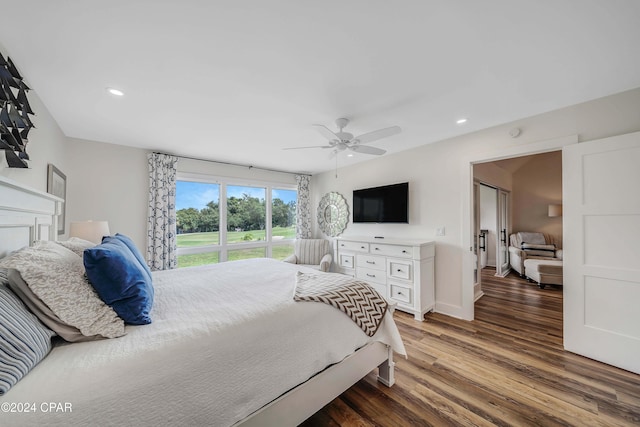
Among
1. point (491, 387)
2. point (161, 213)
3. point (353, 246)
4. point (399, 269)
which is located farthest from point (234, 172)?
point (491, 387)

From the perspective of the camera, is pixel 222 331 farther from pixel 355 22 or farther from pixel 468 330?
pixel 468 330

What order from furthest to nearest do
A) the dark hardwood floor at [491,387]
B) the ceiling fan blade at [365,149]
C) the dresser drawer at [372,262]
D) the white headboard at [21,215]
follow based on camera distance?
1. the dresser drawer at [372,262]
2. the ceiling fan blade at [365,149]
3. the dark hardwood floor at [491,387]
4. the white headboard at [21,215]

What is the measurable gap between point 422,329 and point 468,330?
0.52 metres

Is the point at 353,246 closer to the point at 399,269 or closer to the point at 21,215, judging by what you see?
the point at 399,269

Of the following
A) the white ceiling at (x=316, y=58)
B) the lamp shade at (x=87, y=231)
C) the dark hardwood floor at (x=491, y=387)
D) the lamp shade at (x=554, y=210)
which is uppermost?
the white ceiling at (x=316, y=58)

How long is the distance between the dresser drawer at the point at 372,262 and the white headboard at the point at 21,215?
3.40 m

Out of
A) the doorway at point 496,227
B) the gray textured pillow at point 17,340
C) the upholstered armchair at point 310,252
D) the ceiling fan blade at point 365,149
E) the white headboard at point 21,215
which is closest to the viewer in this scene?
the gray textured pillow at point 17,340

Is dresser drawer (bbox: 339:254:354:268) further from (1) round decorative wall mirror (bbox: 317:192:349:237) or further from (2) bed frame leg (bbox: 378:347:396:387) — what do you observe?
(2) bed frame leg (bbox: 378:347:396:387)

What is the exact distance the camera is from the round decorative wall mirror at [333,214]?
15.2ft

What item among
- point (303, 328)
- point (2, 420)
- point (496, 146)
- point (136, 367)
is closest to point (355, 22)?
point (303, 328)

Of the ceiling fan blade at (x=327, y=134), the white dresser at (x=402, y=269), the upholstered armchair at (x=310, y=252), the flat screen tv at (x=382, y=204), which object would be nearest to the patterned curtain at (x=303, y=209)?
the upholstered armchair at (x=310, y=252)

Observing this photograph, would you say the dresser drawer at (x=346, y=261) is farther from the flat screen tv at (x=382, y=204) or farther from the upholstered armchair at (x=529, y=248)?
the upholstered armchair at (x=529, y=248)

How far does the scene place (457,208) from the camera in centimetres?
301

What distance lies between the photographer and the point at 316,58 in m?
1.55
